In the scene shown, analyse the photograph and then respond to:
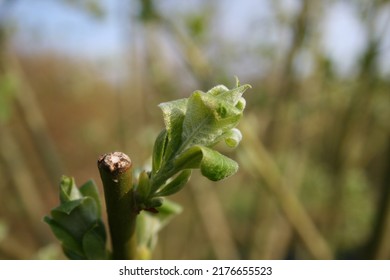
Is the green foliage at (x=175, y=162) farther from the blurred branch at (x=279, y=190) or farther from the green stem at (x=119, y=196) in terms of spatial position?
the blurred branch at (x=279, y=190)

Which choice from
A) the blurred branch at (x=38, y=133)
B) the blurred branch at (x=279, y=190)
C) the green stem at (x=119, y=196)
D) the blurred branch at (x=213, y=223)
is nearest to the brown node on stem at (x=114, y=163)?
the green stem at (x=119, y=196)

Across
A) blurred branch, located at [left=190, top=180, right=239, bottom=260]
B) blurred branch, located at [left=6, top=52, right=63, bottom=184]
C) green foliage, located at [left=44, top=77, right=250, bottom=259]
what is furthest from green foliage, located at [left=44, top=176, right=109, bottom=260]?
blurred branch, located at [left=190, top=180, right=239, bottom=260]

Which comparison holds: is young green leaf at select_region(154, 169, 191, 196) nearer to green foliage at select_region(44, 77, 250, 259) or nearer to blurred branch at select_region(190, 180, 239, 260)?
green foliage at select_region(44, 77, 250, 259)

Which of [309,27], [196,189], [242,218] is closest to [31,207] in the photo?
[196,189]

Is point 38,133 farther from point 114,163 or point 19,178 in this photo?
point 114,163

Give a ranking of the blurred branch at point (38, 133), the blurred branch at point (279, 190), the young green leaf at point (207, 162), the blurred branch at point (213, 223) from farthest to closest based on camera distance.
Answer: the blurred branch at point (213, 223) < the blurred branch at point (38, 133) < the blurred branch at point (279, 190) < the young green leaf at point (207, 162)
